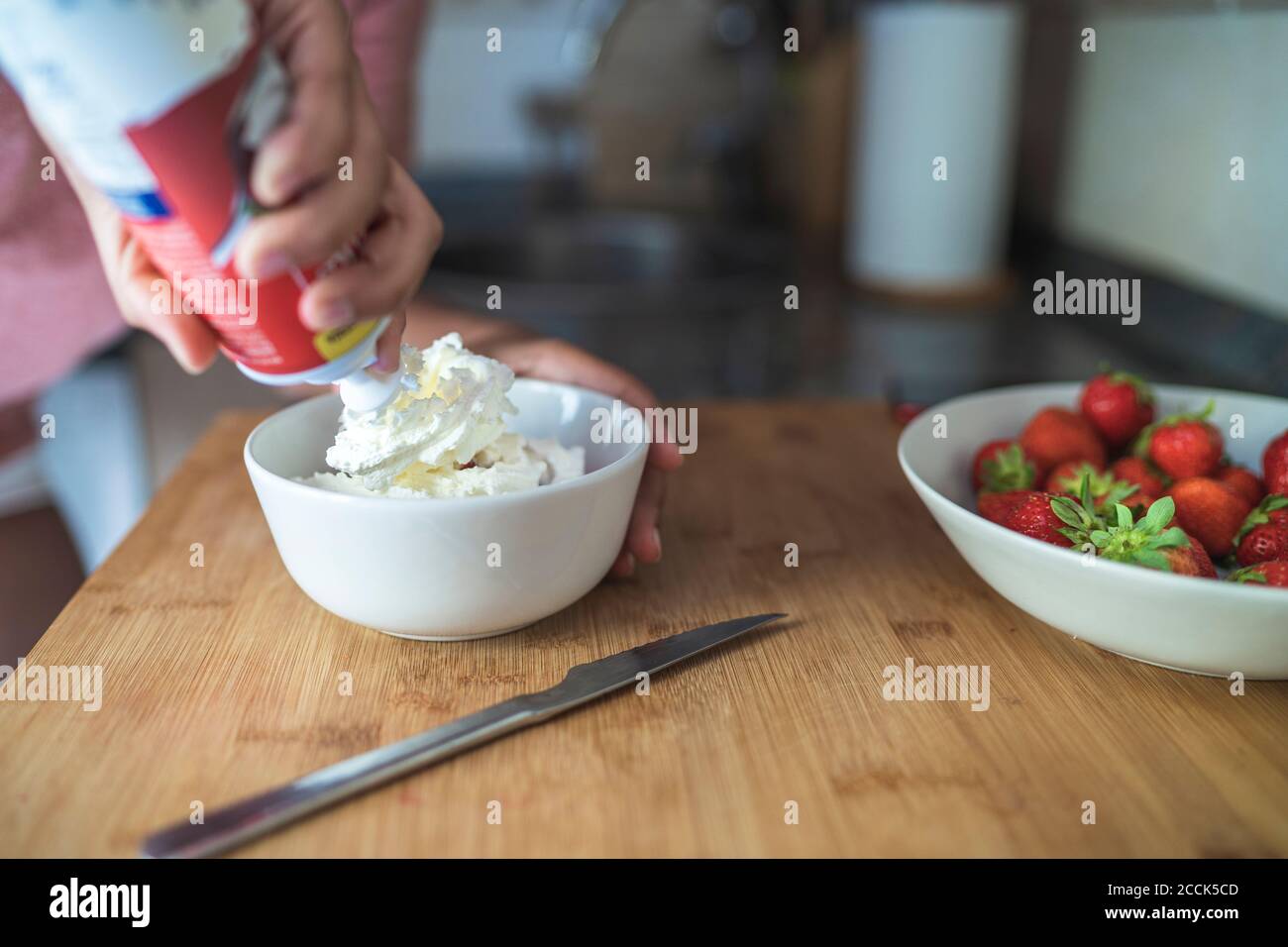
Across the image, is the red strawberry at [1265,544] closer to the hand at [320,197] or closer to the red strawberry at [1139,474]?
the red strawberry at [1139,474]

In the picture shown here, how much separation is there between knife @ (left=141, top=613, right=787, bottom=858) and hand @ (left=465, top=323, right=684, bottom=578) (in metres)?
0.10

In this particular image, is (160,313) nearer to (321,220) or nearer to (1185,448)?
(321,220)

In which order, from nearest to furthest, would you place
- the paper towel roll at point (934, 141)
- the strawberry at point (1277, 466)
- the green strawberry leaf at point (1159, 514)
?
1. the green strawberry leaf at point (1159, 514)
2. the strawberry at point (1277, 466)
3. the paper towel roll at point (934, 141)

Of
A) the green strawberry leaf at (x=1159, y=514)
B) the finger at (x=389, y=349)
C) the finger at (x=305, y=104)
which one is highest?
the finger at (x=305, y=104)

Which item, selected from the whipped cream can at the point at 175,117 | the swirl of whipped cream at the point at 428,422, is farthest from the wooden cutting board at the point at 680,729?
the whipped cream can at the point at 175,117

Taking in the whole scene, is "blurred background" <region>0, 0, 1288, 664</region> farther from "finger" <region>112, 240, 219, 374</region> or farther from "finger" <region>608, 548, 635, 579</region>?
"finger" <region>112, 240, 219, 374</region>

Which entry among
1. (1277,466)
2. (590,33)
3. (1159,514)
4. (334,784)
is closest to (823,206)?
(590,33)

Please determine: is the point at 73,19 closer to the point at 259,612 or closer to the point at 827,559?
the point at 259,612

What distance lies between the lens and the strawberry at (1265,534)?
645 millimetres

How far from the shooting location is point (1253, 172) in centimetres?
141

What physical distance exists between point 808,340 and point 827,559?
1.04 metres

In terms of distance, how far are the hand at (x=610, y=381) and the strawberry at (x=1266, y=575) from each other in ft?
1.17

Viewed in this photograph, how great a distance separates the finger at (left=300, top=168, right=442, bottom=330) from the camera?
1.66 ft

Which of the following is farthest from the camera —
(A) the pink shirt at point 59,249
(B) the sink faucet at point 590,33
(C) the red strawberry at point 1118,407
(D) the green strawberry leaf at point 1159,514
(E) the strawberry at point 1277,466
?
(B) the sink faucet at point 590,33
